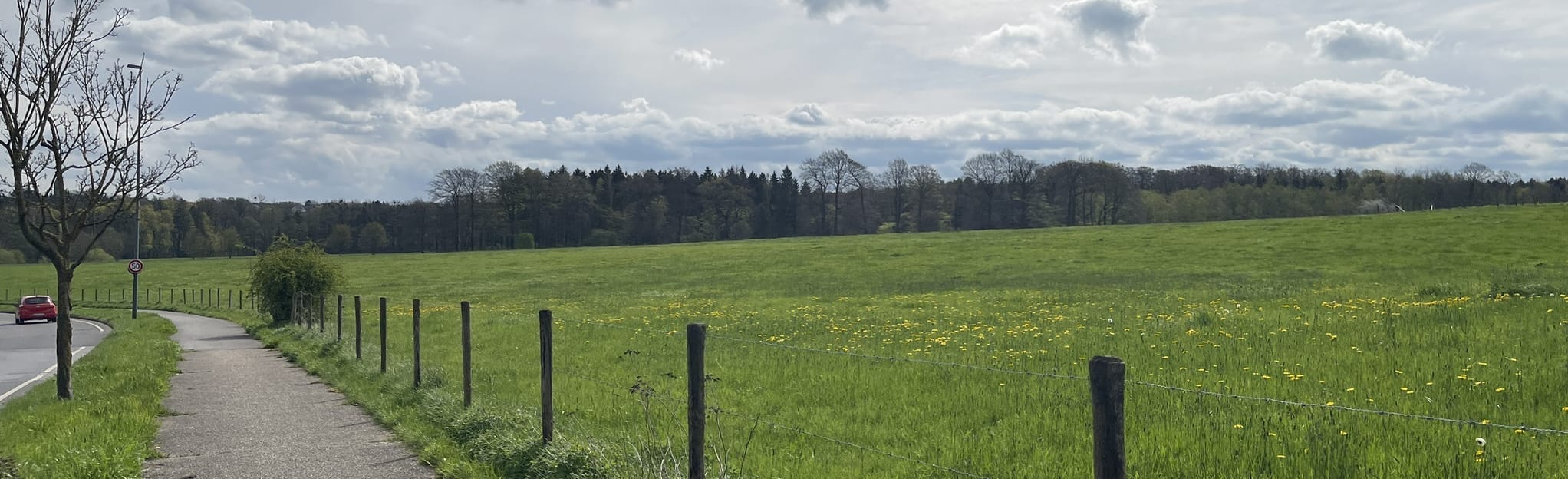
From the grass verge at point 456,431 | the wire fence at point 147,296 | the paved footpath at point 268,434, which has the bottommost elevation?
the wire fence at point 147,296

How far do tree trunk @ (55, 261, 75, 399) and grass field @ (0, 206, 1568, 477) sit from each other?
3748 millimetres

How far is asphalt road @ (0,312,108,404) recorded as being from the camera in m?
18.5

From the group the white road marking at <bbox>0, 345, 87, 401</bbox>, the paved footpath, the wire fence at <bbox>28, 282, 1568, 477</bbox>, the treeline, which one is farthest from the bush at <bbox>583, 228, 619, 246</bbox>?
the paved footpath

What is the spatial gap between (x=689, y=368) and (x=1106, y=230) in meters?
68.0

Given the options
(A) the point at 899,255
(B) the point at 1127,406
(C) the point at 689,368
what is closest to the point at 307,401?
(C) the point at 689,368

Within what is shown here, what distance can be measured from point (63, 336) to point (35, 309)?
1496 inches

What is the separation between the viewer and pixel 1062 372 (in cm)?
1245

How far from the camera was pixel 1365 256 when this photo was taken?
42375mm

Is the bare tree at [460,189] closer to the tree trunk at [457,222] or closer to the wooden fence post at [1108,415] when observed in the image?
the tree trunk at [457,222]

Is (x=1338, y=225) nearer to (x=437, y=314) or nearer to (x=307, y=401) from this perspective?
(x=437, y=314)

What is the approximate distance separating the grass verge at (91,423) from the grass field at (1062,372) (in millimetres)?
2924

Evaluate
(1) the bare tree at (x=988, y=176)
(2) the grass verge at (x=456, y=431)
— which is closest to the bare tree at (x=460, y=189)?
(1) the bare tree at (x=988, y=176)

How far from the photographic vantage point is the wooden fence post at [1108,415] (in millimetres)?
4039

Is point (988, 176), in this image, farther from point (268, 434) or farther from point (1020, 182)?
point (268, 434)
